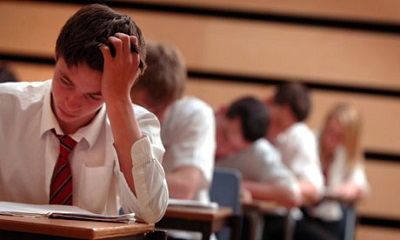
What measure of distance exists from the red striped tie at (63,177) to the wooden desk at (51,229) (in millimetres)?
449

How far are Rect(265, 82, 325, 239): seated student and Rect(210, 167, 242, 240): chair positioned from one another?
6.95 feet

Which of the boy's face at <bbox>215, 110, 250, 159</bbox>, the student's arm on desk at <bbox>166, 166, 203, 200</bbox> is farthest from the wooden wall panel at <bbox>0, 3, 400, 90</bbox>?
the student's arm on desk at <bbox>166, 166, 203, 200</bbox>

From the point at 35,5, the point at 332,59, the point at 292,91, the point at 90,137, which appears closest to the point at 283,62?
the point at 332,59

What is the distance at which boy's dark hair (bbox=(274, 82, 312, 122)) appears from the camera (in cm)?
625

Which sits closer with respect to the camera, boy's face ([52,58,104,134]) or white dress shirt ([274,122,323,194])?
boy's face ([52,58,104,134])

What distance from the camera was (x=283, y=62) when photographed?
293 inches

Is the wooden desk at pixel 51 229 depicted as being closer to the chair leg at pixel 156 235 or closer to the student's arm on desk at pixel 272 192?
the chair leg at pixel 156 235

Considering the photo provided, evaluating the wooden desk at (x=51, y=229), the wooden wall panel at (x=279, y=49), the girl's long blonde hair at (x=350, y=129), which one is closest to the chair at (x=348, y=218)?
the girl's long blonde hair at (x=350, y=129)

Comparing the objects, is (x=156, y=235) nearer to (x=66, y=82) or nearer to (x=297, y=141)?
(x=66, y=82)

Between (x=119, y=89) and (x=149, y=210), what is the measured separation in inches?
11.8

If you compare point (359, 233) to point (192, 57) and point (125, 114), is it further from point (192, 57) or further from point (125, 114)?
point (125, 114)

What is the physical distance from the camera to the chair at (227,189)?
3906 millimetres

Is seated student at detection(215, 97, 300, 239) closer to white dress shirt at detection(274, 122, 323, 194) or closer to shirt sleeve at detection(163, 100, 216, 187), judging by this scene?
white dress shirt at detection(274, 122, 323, 194)

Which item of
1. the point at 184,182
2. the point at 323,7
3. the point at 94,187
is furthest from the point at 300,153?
the point at 94,187
